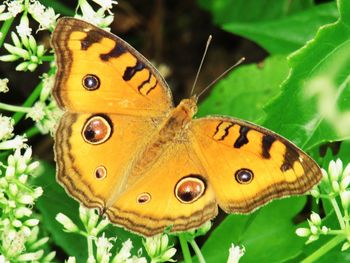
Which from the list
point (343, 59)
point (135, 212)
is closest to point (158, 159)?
point (135, 212)

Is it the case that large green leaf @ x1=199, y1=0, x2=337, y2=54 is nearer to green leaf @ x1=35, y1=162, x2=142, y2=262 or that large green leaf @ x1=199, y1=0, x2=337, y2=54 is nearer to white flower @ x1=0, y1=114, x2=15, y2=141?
green leaf @ x1=35, y1=162, x2=142, y2=262

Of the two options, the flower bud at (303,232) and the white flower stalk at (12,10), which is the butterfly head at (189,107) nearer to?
the flower bud at (303,232)

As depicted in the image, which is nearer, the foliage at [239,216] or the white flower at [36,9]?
the foliage at [239,216]

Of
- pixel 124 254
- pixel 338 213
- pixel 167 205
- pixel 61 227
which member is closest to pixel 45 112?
pixel 61 227

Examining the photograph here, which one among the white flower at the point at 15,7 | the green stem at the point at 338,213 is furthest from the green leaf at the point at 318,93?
the white flower at the point at 15,7

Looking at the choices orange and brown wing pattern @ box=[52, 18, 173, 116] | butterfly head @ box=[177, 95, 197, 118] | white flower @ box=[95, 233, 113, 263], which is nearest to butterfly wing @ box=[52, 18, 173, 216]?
orange and brown wing pattern @ box=[52, 18, 173, 116]

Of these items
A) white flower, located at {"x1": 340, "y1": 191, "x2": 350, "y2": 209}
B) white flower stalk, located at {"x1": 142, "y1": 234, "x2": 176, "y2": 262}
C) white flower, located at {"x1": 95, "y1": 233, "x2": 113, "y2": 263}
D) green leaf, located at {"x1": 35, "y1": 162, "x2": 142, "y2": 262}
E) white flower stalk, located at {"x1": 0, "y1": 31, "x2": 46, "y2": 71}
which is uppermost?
white flower stalk, located at {"x1": 0, "y1": 31, "x2": 46, "y2": 71}

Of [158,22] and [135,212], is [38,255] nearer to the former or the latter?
[135,212]

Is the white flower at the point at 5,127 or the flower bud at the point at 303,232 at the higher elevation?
the white flower at the point at 5,127
